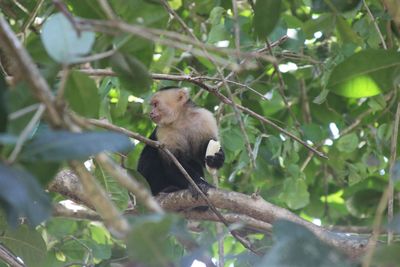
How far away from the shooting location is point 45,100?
1.19 m

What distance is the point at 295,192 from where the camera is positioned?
406 centimetres

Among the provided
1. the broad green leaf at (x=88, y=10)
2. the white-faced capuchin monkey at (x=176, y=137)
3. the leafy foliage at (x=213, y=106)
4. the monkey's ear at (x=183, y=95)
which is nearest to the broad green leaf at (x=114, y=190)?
the leafy foliage at (x=213, y=106)

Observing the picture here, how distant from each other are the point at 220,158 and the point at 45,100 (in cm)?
292

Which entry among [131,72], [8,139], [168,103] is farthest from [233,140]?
A: [8,139]

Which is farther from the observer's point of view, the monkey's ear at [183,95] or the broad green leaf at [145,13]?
the monkey's ear at [183,95]

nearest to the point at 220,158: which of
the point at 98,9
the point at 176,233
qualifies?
the point at 98,9

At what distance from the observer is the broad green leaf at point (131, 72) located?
1.66 metres

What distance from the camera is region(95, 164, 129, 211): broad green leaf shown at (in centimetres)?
274

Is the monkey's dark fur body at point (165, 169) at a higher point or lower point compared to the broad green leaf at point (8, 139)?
lower

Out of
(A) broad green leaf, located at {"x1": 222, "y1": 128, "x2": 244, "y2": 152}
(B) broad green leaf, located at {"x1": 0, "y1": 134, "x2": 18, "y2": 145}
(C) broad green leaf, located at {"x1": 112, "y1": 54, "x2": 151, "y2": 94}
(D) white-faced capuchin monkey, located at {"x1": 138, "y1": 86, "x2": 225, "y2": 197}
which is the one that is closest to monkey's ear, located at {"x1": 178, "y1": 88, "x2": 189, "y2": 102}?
(D) white-faced capuchin monkey, located at {"x1": 138, "y1": 86, "x2": 225, "y2": 197}

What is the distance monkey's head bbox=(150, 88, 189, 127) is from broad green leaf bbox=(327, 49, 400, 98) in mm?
2245

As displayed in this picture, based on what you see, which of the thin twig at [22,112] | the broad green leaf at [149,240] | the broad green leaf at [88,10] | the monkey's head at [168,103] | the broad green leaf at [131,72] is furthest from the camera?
the monkey's head at [168,103]

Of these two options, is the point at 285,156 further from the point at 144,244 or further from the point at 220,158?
the point at 144,244

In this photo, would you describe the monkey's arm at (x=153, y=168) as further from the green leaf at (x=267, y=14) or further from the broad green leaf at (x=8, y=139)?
the broad green leaf at (x=8, y=139)
